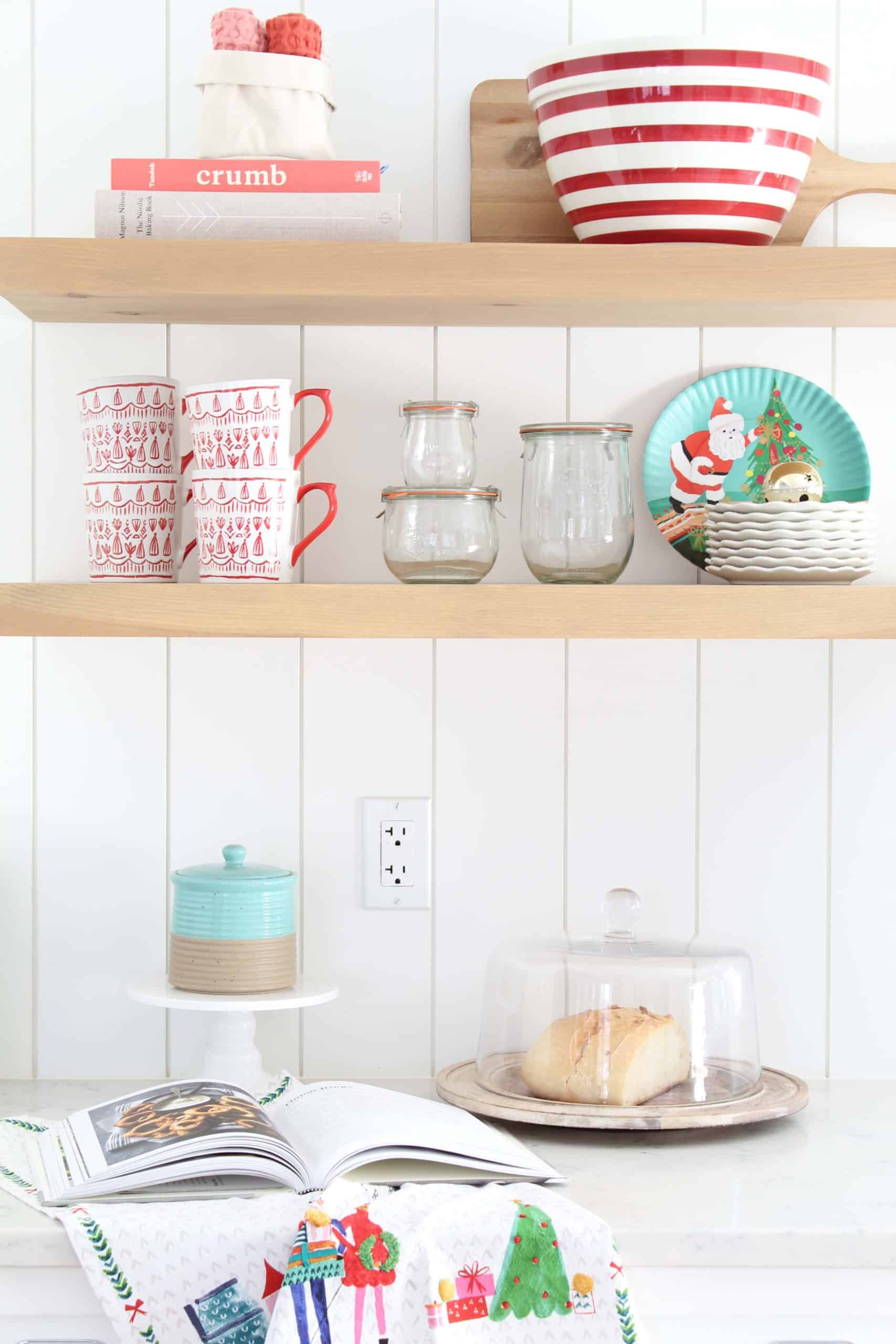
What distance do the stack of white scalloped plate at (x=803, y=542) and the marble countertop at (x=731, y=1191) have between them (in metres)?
0.52

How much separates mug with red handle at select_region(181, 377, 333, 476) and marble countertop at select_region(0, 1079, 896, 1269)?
0.65 metres

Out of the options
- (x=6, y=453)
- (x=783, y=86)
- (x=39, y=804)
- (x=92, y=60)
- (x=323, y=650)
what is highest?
(x=92, y=60)

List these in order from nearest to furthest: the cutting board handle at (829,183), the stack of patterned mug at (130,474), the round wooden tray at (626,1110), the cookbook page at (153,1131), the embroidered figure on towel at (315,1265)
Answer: the embroidered figure on towel at (315,1265) < the cookbook page at (153,1131) < the round wooden tray at (626,1110) < the stack of patterned mug at (130,474) < the cutting board handle at (829,183)

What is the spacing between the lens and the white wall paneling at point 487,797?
1.45 metres

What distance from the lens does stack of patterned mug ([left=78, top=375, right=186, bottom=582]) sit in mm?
1275

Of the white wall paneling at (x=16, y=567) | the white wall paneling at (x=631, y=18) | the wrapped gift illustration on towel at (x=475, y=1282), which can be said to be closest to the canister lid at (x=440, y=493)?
the white wall paneling at (x=16, y=567)

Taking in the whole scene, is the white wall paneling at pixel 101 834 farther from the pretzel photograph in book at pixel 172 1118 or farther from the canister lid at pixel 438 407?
the canister lid at pixel 438 407

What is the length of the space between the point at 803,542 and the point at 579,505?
0.21 m

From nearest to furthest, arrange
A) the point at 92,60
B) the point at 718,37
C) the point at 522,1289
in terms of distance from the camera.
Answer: the point at 522,1289 → the point at 718,37 → the point at 92,60

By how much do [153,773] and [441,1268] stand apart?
653mm

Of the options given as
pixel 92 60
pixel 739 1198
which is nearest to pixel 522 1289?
pixel 739 1198

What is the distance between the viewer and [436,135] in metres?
1.43

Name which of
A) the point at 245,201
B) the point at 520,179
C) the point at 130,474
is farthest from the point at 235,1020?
the point at 520,179

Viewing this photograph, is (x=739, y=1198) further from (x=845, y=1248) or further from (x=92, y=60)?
(x=92, y=60)
